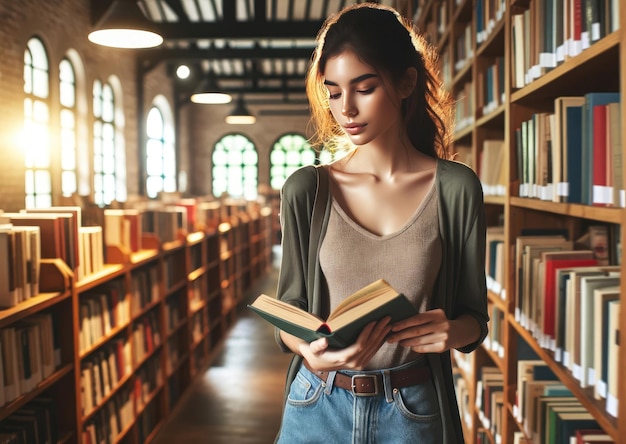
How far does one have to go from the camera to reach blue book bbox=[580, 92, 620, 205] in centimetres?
170

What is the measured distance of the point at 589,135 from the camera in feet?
5.80

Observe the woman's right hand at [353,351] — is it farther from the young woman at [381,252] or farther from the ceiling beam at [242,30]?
the ceiling beam at [242,30]

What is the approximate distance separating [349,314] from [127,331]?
332cm

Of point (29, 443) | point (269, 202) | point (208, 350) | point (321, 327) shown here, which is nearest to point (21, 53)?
point (208, 350)

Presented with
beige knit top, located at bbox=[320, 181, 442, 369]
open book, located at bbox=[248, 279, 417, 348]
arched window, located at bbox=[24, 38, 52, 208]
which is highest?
arched window, located at bbox=[24, 38, 52, 208]

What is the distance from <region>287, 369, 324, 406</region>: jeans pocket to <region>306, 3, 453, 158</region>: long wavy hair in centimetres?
59

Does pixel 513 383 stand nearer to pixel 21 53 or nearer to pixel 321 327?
pixel 321 327

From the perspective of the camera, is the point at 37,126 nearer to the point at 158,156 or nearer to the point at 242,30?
the point at 242,30

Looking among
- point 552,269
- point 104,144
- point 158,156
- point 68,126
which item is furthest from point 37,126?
point 552,269

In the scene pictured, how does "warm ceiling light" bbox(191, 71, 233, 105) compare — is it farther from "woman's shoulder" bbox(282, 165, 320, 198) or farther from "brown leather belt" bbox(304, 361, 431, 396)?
"brown leather belt" bbox(304, 361, 431, 396)

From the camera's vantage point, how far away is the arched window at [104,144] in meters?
10.3

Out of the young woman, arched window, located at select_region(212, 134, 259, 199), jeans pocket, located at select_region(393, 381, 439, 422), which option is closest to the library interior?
the young woman

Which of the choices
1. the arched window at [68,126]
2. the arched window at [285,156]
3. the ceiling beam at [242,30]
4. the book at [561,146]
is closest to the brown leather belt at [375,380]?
the book at [561,146]

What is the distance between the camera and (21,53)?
7199mm
